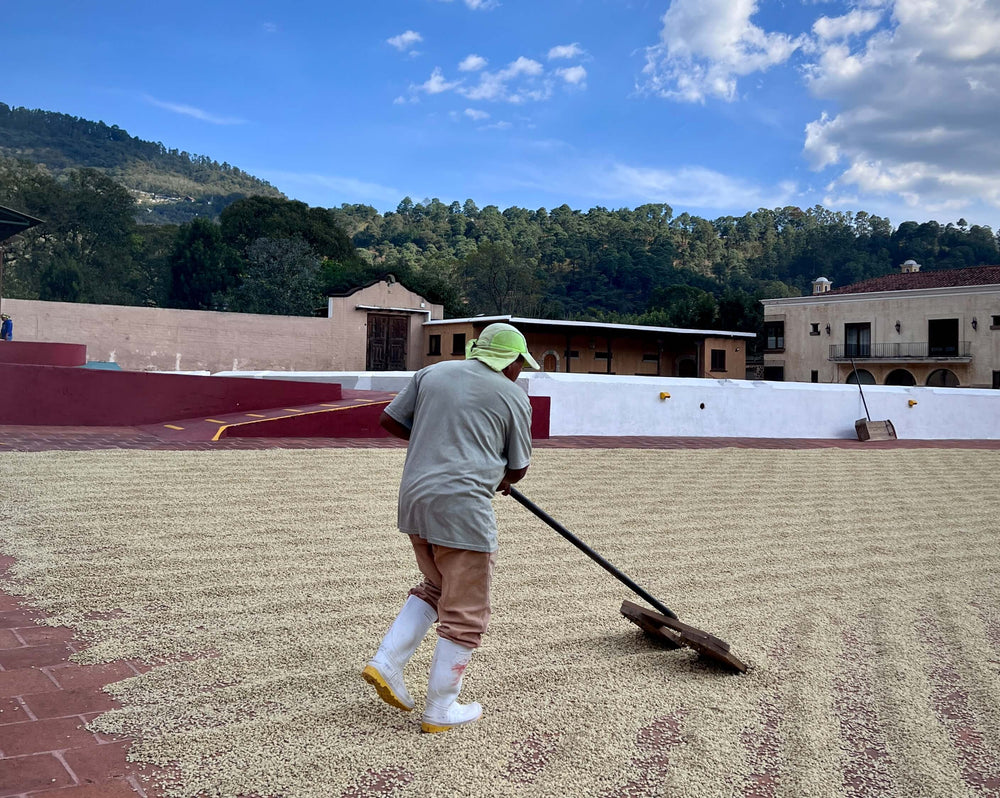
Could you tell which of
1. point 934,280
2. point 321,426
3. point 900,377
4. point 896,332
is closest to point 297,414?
point 321,426

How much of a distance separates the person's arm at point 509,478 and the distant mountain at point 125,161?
3173 inches

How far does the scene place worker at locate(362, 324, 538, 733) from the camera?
9.10 ft

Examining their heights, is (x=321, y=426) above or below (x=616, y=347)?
below

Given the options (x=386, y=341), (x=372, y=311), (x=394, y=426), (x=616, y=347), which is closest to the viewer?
(x=394, y=426)

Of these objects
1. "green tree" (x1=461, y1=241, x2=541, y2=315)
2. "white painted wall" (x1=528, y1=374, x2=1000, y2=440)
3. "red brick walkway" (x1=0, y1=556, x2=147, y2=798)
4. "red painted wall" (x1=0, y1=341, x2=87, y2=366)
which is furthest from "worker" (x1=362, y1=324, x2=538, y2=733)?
"green tree" (x1=461, y1=241, x2=541, y2=315)

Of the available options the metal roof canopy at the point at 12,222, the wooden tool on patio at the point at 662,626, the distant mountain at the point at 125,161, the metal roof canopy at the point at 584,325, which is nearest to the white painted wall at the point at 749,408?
the wooden tool on patio at the point at 662,626

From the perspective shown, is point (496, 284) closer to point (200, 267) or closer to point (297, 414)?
point (200, 267)

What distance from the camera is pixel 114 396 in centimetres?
1062

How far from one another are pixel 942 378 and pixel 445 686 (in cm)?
4078

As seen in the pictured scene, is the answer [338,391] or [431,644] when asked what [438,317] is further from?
[431,644]

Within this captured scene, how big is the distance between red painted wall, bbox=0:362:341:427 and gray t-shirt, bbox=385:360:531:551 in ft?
28.8

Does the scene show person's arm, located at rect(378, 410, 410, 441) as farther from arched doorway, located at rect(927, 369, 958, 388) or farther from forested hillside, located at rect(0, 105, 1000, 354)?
arched doorway, located at rect(927, 369, 958, 388)

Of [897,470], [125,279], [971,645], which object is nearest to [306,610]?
[971,645]

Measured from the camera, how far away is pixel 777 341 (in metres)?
42.0
